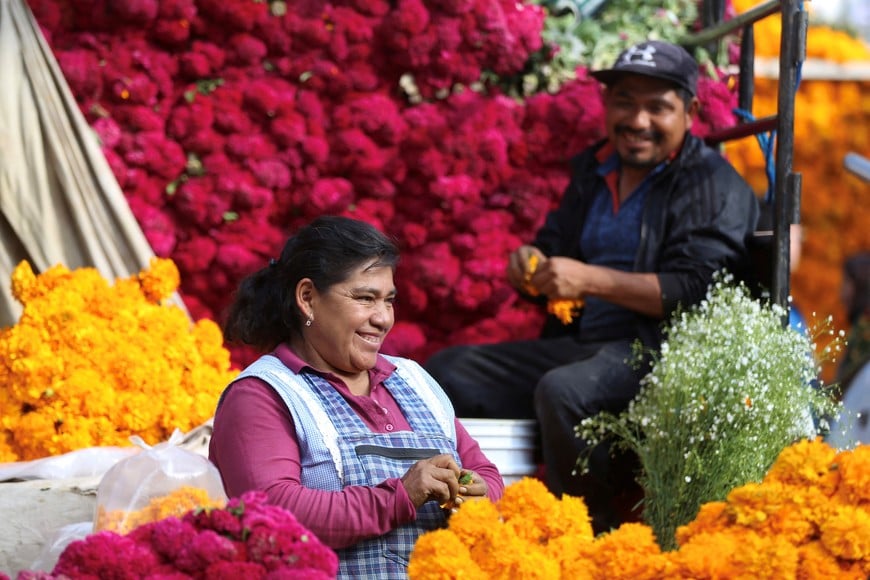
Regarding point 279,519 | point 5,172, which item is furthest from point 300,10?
point 279,519

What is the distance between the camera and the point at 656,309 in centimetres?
394

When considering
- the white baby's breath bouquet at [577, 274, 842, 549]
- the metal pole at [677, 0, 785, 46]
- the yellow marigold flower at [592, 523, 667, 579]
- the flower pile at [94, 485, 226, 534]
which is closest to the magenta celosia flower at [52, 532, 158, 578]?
the flower pile at [94, 485, 226, 534]

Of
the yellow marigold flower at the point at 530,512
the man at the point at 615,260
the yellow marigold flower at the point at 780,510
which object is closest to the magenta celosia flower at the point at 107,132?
the man at the point at 615,260

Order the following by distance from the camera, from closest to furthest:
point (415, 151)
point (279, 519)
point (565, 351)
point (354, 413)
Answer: point (279, 519), point (354, 413), point (565, 351), point (415, 151)

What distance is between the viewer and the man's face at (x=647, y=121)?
4.20 m

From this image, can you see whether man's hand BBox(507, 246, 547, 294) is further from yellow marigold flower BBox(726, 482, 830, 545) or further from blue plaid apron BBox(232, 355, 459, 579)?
yellow marigold flower BBox(726, 482, 830, 545)

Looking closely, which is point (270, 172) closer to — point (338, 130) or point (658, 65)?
point (338, 130)

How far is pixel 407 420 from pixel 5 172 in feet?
6.72

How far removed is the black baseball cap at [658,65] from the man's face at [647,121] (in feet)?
0.16

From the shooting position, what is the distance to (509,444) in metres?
3.95

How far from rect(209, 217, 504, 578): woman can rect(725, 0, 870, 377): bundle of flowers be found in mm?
5813

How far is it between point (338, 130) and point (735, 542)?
2.87m

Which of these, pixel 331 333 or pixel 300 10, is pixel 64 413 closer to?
pixel 331 333

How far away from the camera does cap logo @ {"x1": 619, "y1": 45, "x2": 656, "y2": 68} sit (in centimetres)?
418
